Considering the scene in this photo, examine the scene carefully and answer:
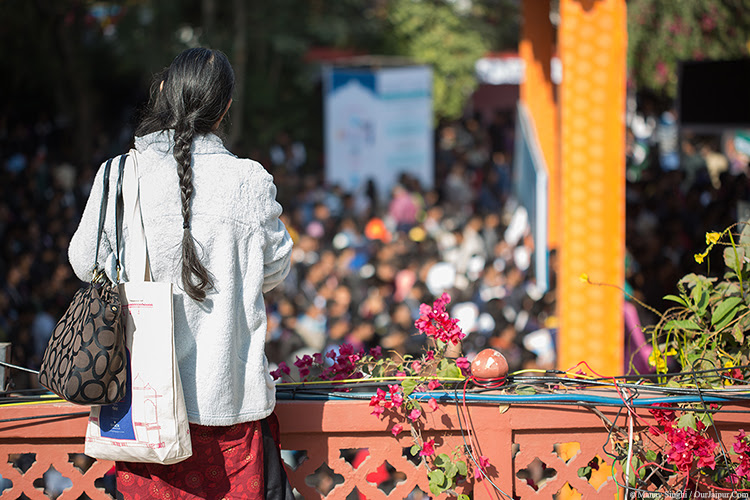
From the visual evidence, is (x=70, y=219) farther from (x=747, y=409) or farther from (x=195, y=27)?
(x=747, y=409)

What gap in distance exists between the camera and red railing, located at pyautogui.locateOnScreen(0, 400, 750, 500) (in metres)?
2.27

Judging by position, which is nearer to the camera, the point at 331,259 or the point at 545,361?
the point at 545,361

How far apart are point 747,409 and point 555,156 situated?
300 inches

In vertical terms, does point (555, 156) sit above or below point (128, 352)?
above

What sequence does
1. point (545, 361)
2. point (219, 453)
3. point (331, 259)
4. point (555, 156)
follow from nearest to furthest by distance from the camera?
1. point (219, 453)
2. point (545, 361)
3. point (331, 259)
4. point (555, 156)

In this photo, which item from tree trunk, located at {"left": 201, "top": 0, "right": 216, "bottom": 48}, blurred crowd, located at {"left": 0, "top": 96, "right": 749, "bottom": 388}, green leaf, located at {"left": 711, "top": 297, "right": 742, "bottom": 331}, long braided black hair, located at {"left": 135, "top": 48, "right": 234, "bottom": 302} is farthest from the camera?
tree trunk, located at {"left": 201, "top": 0, "right": 216, "bottom": 48}

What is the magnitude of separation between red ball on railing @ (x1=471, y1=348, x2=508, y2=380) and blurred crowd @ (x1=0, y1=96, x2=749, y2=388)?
5.15ft

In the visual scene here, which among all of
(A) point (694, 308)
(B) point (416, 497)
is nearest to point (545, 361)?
(B) point (416, 497)

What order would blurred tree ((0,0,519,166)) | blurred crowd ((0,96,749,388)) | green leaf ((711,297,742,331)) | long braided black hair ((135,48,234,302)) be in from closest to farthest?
long braided black hair ((135,48,234,302)) → green leaf ((711,297,742,331)) → blurred crowd ((0,96,749,388)) → blurred tree ((0,0,519,166))

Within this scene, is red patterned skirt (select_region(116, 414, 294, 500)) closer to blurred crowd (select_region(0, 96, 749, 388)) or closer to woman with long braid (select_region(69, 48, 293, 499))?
woman with long braid (select_region(69, 48, 293, 499))

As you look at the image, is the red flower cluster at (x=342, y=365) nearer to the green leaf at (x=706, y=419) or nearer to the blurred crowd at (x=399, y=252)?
the green leaf at (x=706, y=419)

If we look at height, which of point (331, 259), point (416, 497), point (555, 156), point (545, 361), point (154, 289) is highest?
point (555, 156)

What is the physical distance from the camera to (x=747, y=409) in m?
2.27

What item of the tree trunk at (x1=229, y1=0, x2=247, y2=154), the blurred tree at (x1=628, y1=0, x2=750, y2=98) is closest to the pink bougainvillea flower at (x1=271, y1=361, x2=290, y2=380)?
the tree trunk at (x1=229, y1=0, x2=247, y2=154)
